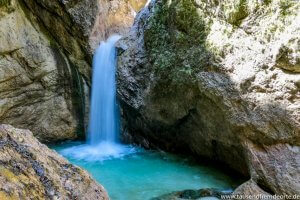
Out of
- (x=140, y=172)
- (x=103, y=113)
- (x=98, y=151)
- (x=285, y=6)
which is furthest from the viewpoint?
(x=103, y=113)

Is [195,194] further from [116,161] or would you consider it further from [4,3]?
[4,3]

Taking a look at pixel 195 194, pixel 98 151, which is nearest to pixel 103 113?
pixel 98 151

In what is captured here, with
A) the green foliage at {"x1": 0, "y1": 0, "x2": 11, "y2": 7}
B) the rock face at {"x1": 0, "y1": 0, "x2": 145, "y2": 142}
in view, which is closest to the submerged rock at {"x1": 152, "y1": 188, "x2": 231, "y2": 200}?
the rock face at {"x1": 0, "y1": 0, "x2": 145, "y2": 142}

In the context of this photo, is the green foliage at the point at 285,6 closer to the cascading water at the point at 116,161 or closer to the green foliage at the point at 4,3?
the cascading water at the point at 116,161

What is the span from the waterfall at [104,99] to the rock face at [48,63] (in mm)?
350

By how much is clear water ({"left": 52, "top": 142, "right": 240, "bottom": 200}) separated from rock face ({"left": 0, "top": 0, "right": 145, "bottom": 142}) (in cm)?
119

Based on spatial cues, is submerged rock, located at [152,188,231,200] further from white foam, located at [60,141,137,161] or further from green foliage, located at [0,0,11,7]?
green foliage, located at [0,0,11,7]

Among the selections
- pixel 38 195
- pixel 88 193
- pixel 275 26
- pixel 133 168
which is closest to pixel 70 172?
pixel 88 193

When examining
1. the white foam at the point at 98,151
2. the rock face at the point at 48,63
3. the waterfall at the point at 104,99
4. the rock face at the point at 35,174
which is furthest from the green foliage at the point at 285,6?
the rock face at the point at 48,63

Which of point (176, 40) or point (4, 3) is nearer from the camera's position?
point (176, 40)

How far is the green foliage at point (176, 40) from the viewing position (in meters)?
6.59

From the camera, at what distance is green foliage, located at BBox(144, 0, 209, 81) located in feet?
21.6

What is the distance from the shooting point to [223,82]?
5988 millimetres

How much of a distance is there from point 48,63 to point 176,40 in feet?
14.1
